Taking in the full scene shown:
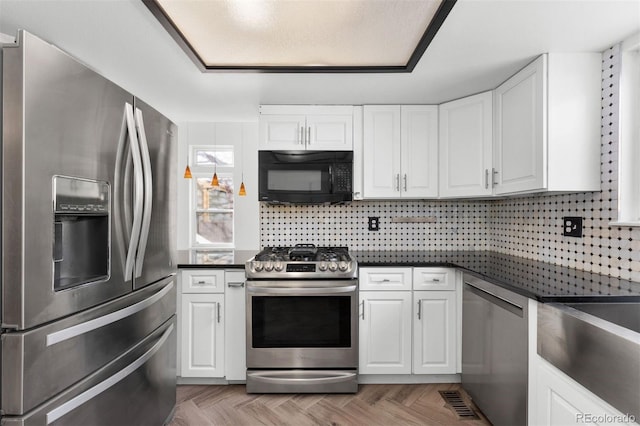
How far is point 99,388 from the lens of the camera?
48.3 inches

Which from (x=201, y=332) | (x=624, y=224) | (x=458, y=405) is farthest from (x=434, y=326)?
(x=201, y=332)

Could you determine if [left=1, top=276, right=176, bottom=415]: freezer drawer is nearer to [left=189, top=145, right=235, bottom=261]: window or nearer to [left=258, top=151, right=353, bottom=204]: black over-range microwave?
[left=258, top=151, right=353, bottom=204]: black over-range microwave

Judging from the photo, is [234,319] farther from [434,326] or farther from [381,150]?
[381,150]

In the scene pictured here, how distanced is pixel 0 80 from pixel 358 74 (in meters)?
1.68

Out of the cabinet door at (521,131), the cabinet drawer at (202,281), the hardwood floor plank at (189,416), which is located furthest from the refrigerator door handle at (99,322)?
the cabinet door at (521,131)

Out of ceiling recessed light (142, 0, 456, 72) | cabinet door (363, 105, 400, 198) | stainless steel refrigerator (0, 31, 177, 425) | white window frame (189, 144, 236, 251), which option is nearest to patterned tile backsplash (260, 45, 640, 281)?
cabinet door (363, 105, 400, 198)

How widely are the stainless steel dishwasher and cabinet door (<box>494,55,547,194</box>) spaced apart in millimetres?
685

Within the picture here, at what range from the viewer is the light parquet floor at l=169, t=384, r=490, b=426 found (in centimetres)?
197

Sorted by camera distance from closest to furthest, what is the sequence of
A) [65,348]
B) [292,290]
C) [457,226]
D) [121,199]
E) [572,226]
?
[65,348] < [121,199] < [572,226] < [292,290] < [457,226]

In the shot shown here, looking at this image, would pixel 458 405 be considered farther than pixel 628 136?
Yes

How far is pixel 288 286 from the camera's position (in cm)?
221

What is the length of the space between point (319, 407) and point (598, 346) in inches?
64.6

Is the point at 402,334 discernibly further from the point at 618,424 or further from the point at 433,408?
the point at 618,424

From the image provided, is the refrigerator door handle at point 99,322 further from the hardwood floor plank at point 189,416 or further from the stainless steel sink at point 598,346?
the stainless steel sink at point 598,346
